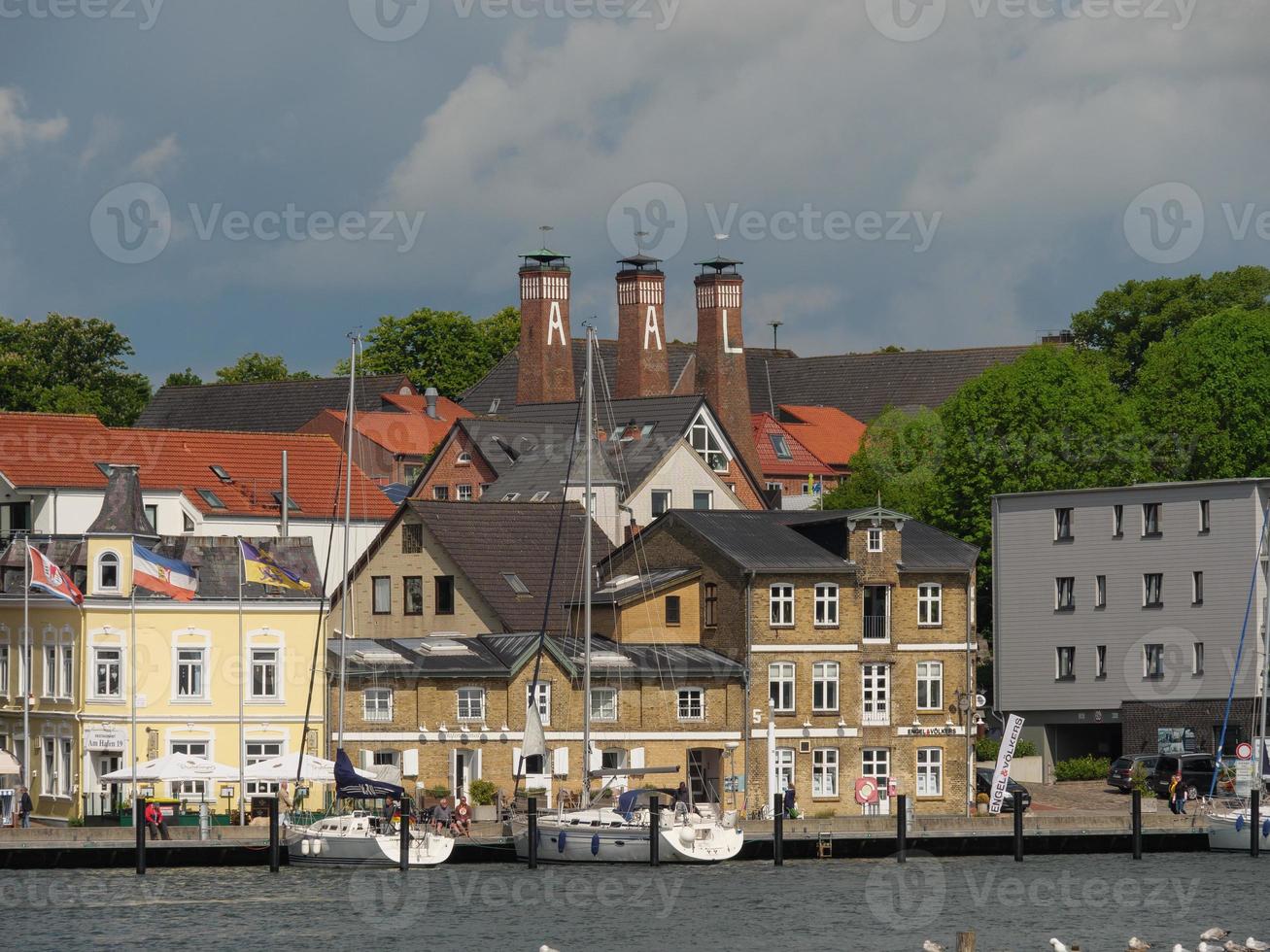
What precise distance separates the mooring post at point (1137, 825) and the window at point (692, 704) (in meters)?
17.2

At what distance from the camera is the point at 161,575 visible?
3305 inches

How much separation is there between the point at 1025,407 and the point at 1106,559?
13.6 metres

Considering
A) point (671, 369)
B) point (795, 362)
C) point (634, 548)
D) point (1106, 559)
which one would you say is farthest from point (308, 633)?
point (795, 362)

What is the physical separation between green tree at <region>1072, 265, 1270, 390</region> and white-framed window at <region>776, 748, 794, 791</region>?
53084 mm

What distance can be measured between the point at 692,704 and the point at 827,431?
261ft

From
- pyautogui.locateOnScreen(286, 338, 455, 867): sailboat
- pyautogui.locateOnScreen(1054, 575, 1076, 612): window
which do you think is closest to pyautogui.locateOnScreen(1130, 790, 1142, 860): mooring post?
pyautogui.locateOnScreen(286, 338, 455, 867): sailboat

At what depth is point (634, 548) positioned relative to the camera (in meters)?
94.4

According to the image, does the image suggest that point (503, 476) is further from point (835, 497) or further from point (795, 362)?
point (795, 362)

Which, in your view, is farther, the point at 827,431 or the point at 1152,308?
the point at 827,431

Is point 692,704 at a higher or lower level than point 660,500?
lower

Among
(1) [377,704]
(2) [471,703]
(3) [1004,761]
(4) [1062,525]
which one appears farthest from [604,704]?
(4) [1062,525]

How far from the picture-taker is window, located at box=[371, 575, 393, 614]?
96062mm

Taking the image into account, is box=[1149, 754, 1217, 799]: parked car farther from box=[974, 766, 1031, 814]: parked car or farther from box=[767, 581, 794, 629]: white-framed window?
box=[767, 581, 794, 629]: white-framed window

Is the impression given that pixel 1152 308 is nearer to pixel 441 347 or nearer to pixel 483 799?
pixel 441 347
